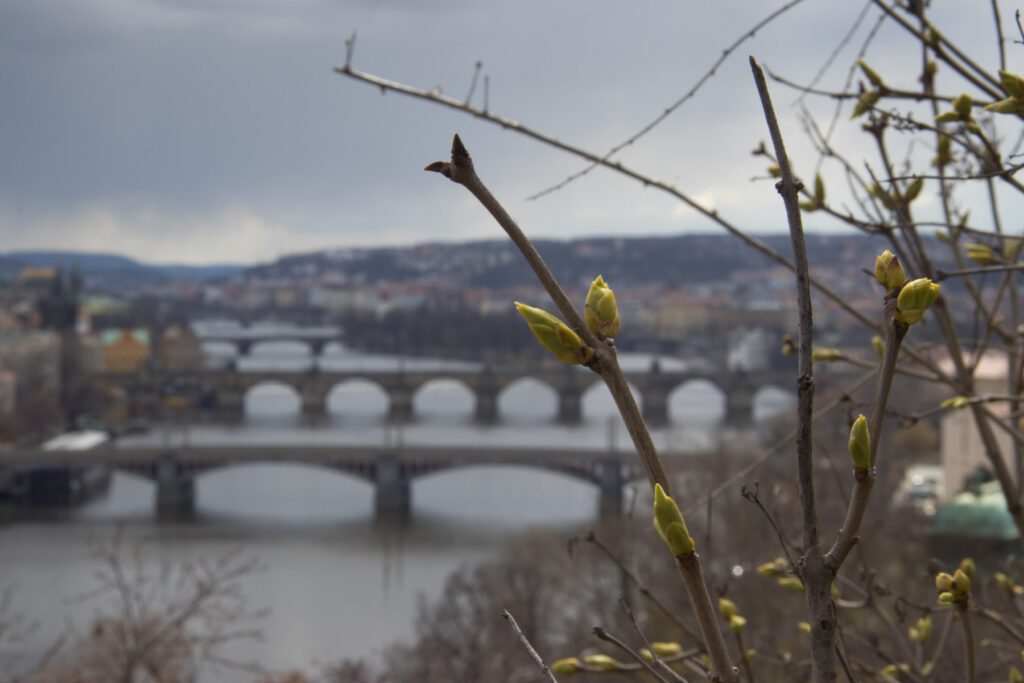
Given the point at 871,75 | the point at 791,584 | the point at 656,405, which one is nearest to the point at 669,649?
the point at 791,584

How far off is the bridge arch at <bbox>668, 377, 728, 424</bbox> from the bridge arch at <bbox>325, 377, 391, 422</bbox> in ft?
16.4

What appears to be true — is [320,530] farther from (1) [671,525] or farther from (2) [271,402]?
(1) [671,525]

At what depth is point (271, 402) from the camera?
75.4 ft

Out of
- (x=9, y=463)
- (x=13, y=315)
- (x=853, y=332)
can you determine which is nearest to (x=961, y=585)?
(x=9, y=463)

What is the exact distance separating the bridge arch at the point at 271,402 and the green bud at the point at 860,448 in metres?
20.0

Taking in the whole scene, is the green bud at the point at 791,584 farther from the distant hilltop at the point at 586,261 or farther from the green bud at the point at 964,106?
the distant hilltop at the point at 586,261

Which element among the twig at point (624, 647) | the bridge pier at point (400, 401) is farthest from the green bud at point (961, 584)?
the bridge pier at point (400, 401)

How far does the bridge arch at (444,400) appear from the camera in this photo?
1994 cm

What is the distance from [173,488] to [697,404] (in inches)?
418

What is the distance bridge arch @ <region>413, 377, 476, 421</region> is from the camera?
65.4ft

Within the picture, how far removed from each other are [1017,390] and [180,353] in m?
25.3

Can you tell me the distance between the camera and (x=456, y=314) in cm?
2311

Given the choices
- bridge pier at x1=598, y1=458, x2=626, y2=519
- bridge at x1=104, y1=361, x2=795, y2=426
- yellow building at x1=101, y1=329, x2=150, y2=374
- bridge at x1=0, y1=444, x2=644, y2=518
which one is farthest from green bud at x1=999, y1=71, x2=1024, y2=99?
yellow building at x1=101, y1=329, x2=150, y2=374

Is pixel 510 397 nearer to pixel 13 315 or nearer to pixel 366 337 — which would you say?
pixel 366 337
